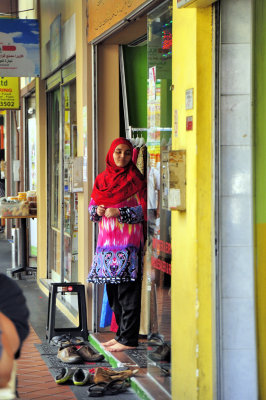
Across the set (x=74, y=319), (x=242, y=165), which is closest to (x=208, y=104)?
(x=242, y=165)

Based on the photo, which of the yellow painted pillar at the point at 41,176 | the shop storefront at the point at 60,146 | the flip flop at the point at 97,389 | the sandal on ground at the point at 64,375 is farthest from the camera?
the yellow painted pillar at the point at 41,176

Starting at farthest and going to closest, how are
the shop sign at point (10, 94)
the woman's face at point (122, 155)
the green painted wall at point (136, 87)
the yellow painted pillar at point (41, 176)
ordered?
the shop sign at point (10, 94) < the yellow painted pillar at point (41, 176) < the green painted wall at point (136, 87) < the woman's face at point (122, 155)

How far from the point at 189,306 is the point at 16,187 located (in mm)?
13139

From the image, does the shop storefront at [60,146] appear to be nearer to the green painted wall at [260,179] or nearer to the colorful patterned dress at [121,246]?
the colorful patterned dress at [121,246]

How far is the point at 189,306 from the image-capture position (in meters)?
4.71

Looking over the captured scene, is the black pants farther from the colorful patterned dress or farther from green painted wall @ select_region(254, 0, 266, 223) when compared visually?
green painted wall @ select_region(254, 0, 266, 223)

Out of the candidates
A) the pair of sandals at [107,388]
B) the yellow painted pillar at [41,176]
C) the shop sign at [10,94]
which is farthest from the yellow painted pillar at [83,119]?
the shop sign at [10,94]

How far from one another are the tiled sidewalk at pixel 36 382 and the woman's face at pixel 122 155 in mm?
1609

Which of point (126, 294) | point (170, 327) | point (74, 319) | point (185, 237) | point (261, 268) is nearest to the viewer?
point (261, 268)

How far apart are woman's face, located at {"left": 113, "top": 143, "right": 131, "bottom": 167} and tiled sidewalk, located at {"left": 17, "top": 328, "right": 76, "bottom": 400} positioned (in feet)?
5.28

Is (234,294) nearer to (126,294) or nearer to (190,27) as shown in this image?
(190,27)

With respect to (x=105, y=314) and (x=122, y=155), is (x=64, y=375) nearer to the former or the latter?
(x=105, y=314)

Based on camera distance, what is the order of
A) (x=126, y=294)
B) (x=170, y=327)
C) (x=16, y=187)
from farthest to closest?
1. (x=16, y=187)
2. (x=126, y=294)
3. (x=170, y=327)

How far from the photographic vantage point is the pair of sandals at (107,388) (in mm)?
5758
